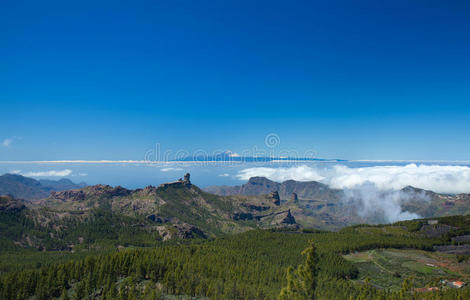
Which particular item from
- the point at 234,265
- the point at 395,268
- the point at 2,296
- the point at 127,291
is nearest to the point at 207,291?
the point at 127,291

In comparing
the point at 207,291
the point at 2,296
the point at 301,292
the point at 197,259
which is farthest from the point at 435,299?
the point at 2,296

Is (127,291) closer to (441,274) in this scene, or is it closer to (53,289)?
(53,289)

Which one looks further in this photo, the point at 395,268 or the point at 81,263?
the point at 395,268

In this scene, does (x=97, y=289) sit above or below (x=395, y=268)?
above

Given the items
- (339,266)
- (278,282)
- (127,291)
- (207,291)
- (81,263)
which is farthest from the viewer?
(339,266)

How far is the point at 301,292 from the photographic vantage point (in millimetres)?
61469

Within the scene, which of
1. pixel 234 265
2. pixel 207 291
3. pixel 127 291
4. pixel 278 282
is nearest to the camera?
pixel 127 291

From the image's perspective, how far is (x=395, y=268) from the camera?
17200 cm

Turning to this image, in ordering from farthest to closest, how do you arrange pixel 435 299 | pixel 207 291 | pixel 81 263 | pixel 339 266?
pixel 339 266
pixel 81 263
pixel 207 291
pixel 435 299

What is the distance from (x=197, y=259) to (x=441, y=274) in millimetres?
147002

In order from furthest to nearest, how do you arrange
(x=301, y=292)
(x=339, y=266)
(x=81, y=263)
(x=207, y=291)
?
(x=339, y=266) → (x=81, y=263) → (x=207, y=291) → (x=301, y=292)

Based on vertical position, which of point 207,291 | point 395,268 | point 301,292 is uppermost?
point 301,292

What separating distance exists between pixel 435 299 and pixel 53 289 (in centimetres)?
16262

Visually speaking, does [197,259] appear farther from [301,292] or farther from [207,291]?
[301,292]
